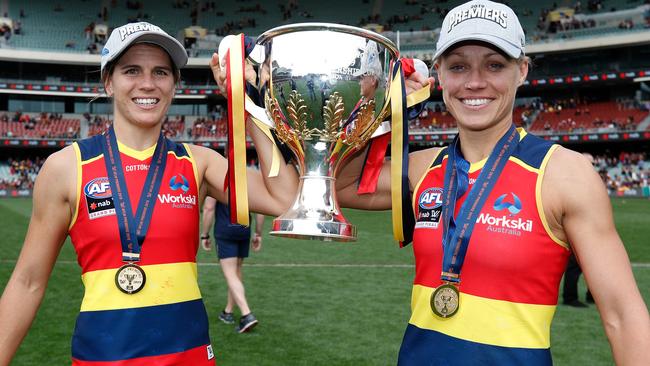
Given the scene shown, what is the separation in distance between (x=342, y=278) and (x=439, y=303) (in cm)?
750

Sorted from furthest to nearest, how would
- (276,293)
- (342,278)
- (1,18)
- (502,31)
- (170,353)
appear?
1. (1,18)
2. (342,278)
3. (276,293)
4. (170,353)
5. (502,31)

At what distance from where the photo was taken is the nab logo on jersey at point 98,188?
7.90ft

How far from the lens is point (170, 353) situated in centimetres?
236

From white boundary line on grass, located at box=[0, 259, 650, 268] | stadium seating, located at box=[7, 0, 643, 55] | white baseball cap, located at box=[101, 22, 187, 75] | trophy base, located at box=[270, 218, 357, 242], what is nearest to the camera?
trophy base, located at box=[270, 218, 357, 242]

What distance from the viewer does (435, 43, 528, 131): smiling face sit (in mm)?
1987

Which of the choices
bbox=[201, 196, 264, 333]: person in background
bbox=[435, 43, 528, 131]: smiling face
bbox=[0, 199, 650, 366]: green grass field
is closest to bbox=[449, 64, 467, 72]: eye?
bbox=[435, 43, 528, 131]: smiling face

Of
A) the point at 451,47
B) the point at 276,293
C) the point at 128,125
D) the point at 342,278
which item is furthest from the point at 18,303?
the point at 342,278

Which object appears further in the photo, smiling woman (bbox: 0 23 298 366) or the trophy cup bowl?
smiling woman (bbox: 0 23 298 366)

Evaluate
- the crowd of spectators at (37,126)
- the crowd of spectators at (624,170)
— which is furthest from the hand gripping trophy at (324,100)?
the crowd of spectators at (37,126)

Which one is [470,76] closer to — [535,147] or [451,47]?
[451,47]

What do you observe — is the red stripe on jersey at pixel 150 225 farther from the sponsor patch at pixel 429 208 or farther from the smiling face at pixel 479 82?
the smiling face at pixel 479 82

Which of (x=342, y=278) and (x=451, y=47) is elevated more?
(x=451, y=47)

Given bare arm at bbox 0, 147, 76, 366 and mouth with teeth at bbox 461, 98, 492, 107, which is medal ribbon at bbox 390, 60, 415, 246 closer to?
mouth with teeth at bbox 461, 98, 492, 107

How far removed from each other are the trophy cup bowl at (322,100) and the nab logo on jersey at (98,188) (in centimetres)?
73
